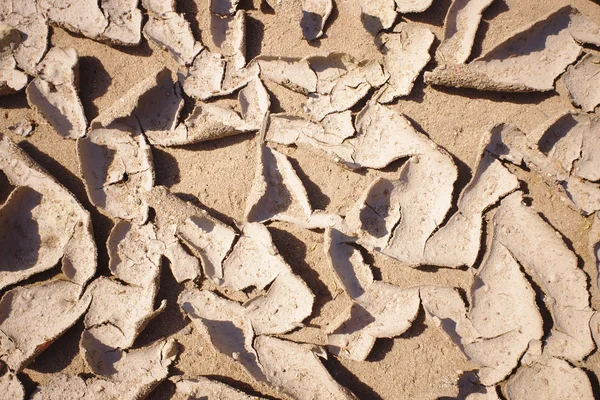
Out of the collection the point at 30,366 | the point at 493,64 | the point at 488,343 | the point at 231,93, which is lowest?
the point at 30,366

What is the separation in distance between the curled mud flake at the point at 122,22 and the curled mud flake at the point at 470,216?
99 cm

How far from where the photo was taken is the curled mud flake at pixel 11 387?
1.31 meters

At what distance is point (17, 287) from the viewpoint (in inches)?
52.5

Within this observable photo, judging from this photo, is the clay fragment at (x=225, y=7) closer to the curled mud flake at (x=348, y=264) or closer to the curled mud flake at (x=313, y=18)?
the curled mud flake at (x=313, y=18)

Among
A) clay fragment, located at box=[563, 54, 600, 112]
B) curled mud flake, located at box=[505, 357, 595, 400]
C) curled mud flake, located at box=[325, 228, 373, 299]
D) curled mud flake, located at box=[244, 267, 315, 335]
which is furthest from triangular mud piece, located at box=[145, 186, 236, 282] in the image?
clay fragment, located at box=[563, 54, 600, 112]

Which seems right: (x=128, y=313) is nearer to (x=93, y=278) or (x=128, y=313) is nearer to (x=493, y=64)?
(x=93, y=278)

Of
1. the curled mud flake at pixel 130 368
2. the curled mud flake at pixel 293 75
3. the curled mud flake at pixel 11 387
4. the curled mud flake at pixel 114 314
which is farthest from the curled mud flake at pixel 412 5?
the curled mud flake at pixel 11 387

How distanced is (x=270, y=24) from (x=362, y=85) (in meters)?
0.32

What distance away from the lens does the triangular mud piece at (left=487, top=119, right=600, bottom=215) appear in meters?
1.19

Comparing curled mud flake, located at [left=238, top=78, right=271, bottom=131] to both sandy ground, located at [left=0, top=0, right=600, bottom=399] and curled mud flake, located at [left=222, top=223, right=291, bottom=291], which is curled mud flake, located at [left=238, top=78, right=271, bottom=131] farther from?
curled mud flake, located at [left=222, top=223, right=291, bottom=291]

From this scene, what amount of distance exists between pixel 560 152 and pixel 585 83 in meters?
0.18

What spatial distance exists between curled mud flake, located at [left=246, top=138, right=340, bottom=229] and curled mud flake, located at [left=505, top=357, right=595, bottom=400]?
0.58 meters

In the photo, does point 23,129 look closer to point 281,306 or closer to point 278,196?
point 278,196

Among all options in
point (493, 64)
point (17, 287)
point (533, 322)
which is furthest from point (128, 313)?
point (493, 64)
